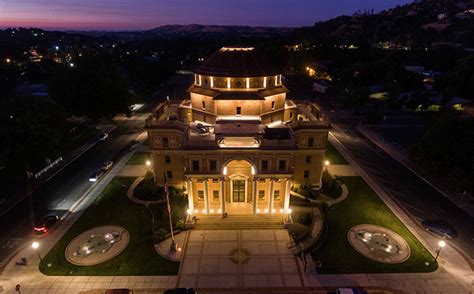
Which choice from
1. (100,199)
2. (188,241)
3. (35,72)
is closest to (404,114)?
(188,241)

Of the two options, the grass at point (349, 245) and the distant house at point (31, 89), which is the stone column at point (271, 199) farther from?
the distant house at point (31, 89)

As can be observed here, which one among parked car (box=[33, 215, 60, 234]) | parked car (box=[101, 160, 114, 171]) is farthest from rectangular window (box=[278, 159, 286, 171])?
parked car (box=[101, 160, 114, 171])

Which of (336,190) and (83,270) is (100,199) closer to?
(83,270)

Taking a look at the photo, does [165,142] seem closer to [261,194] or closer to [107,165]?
[107,165]

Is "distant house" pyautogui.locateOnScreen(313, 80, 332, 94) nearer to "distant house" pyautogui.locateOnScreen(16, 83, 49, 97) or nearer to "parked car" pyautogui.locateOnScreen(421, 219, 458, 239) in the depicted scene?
"parked car" pyautogui.locateOnScreen(421, 219, 458, 239)

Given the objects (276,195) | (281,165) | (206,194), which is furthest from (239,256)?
(281,165)

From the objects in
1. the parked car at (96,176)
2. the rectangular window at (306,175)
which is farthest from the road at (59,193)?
the rectangular window at (306,175)

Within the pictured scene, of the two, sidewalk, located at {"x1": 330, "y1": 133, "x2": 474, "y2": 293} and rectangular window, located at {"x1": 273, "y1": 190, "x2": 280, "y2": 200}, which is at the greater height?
rectangular window, located at {"x1": 273, "y1": 190, "x2": 280, "y2": 200}
